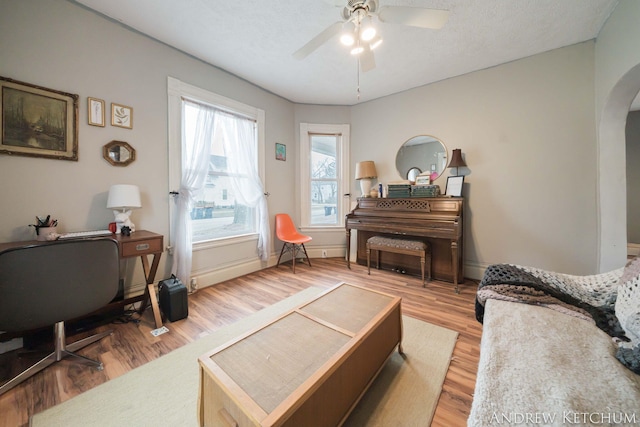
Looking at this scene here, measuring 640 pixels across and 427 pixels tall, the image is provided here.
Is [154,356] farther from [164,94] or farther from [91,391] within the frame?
[164,94]

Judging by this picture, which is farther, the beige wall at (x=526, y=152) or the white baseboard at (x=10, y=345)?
the beige wall at (x=526, y=152)

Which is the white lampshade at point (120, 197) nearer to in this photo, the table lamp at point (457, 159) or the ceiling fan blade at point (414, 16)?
the ceiling fan blade at point (414, 16)

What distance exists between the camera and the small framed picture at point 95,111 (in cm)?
193

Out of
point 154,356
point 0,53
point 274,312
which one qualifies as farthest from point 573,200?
point 0,53

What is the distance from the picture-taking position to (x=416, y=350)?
1.62 m

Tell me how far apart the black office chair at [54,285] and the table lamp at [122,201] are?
0.64m

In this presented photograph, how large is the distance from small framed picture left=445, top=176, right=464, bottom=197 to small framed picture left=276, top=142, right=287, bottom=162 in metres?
2.51

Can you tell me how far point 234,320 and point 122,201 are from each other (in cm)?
143

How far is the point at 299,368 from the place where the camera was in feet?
3.03

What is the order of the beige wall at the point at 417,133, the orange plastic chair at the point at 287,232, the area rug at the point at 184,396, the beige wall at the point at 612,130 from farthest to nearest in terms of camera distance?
the orange plastic chair at the point at 287,232 < the beige wall at the point at 612,130 < the beige wall at the point at 417,133 < the area rug at the point at 184,396

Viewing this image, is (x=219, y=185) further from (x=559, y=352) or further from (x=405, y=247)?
(x=559, y=352)

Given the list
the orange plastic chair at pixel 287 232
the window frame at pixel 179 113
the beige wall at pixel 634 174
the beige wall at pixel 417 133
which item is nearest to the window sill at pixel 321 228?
the orange plastic chair at pixel 287 232

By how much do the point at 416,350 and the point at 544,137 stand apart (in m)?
2.79

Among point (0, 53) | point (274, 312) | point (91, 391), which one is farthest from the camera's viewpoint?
point (274, 312)
